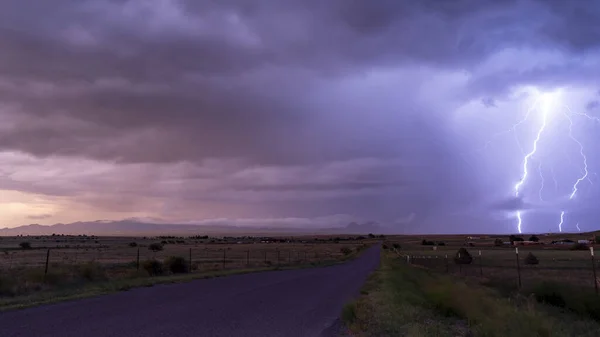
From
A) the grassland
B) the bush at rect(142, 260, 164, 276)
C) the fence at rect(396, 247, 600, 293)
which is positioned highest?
the bush at rect(142, 260, 164, 276)

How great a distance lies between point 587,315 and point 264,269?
30.3 m

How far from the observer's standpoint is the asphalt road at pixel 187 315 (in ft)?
47.0

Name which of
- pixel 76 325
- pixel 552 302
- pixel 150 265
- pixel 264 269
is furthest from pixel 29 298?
pixel 264 269

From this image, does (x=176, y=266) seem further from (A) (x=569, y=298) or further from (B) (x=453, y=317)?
(A) (x=569, y=298)

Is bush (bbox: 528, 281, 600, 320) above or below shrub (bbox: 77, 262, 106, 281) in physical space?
below

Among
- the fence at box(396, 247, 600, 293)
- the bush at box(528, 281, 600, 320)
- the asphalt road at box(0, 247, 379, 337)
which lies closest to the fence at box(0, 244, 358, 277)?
the asphalt road at box(0, 247, 379, 337)

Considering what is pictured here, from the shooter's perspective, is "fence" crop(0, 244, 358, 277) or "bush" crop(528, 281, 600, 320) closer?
"bush" crop(528, 281, 600, 320)

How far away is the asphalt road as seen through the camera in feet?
47.0

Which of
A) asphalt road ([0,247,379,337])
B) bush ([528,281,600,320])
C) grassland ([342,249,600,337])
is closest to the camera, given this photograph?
grassland ([342,249,600,337])

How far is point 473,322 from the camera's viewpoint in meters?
15.8

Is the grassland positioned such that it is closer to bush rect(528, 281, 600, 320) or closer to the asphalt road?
bush rect(528, 281, 600, 320)

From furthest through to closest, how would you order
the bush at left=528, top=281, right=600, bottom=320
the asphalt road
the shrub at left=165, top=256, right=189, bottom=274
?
the shrub at left=165, top=256, right=189, bottom=274 < the bush at left=528, top=281, right=600, bottom=320 < the asphalt road

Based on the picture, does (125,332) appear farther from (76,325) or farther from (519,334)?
(519,334)

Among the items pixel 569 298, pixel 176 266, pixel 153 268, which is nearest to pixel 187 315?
pixel 569 298
